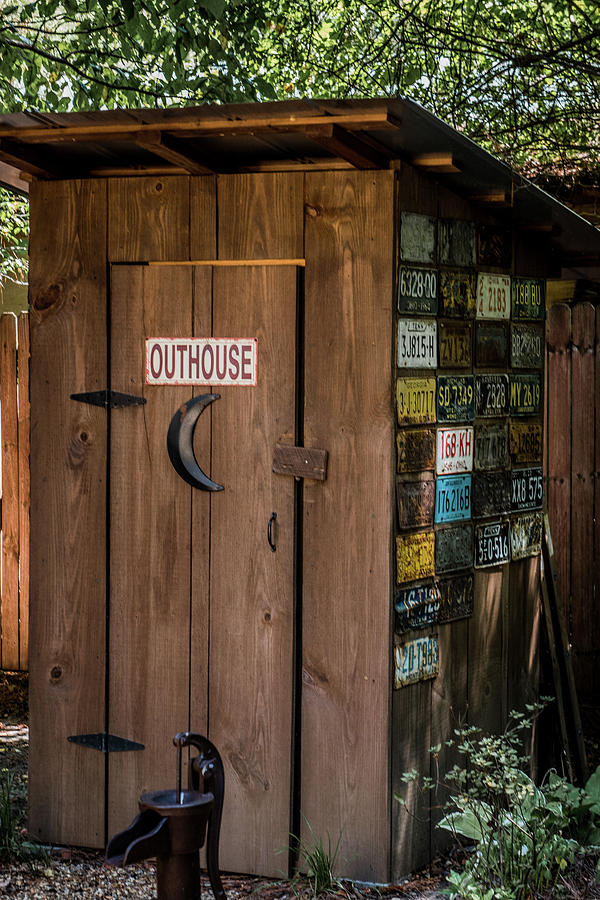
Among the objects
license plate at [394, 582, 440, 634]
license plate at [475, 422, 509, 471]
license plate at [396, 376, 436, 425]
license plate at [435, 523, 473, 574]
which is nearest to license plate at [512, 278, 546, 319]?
license plate at [475, 422, 509, 471]

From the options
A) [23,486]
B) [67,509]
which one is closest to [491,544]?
[67,509]

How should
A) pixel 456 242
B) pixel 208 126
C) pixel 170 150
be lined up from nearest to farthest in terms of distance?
1. pixel 208 126
2. pixel 170 150
3. pixel 456 242

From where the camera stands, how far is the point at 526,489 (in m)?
5.07

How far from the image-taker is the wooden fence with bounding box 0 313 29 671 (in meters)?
7.10

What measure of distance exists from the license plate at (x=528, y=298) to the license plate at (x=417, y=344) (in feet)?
2.73

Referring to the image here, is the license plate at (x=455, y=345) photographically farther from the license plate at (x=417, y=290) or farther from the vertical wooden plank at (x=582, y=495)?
the vertical wooden plank at (x=582, y=495)

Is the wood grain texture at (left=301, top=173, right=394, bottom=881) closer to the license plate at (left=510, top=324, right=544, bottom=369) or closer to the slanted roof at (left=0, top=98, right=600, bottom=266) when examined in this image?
the slanted roof at (left=0, top=98, right=600, bottom=266)

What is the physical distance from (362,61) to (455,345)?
396cm

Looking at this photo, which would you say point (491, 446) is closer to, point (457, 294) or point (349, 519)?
point (457, 294)

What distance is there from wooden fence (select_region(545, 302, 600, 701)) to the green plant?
227 centimetres

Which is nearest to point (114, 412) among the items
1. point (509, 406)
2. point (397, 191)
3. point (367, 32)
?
point (397, 191)

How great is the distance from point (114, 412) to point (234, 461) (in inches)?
22.7

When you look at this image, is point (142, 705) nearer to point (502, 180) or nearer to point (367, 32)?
point (502, 180)

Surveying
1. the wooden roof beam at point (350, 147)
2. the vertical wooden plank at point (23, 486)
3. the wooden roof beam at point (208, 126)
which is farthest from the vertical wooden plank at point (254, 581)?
the vertical wooden plank at point (23, 486)
